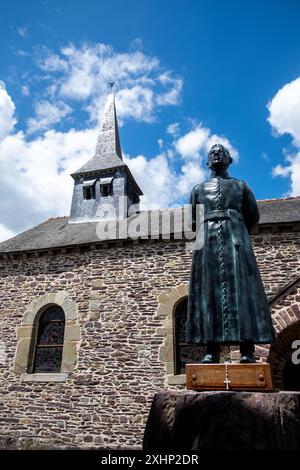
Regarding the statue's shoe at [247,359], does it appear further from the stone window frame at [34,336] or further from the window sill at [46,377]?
the window sill at [46,377]

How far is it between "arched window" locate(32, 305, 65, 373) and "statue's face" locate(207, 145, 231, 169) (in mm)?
8509

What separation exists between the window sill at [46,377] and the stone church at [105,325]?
0.03 metres

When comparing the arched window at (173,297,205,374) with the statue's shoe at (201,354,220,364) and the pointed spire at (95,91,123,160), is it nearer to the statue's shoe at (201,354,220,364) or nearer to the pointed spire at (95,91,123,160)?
the statue's shoe at (201,354,220,364)

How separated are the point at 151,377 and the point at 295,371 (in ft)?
12.9

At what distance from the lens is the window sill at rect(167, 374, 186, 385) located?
884cm

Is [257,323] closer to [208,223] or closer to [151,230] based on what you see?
[208,223]

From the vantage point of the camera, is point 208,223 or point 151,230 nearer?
point 208,223

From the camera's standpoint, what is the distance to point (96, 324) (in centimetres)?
1011

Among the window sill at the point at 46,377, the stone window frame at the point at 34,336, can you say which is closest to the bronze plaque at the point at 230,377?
the stone window frame at the point at 34,336

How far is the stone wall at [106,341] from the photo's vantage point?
355 inches

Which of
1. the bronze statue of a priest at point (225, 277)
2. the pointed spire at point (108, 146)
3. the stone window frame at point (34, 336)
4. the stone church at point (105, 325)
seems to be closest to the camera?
the bronze statue of a priest at point (225, 277)

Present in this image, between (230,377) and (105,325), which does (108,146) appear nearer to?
(105,325)
